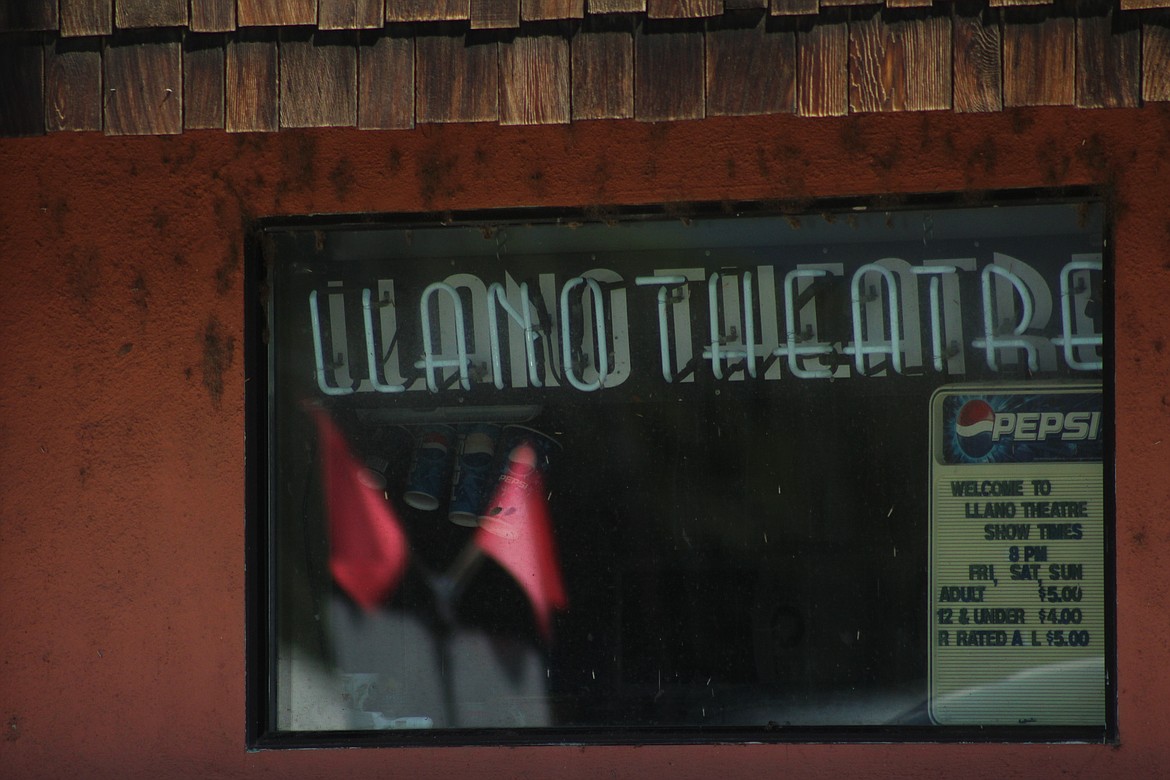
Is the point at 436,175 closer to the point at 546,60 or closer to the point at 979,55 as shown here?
the point at 546,60

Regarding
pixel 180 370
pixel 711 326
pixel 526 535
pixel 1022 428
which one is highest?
pixel 711 326

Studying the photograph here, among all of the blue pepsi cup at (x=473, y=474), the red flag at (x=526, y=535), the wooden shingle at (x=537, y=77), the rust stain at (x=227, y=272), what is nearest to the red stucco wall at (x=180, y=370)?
the rust stain at (x=227, y=272)

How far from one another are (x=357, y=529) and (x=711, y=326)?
4.92 feet

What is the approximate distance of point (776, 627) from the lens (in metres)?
4.30

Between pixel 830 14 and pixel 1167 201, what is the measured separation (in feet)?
5.05

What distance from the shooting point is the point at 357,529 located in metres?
4.46

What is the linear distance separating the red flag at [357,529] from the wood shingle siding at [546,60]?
1402 mm

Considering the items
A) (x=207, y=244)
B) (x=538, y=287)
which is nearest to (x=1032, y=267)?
(x=538, y=287)

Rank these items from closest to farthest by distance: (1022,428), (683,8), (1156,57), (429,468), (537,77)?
1. (1156,57)
2. (683,8)
3. (537,77)
4. (1022,428)
5. (429,468)

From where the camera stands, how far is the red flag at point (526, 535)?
4379mm

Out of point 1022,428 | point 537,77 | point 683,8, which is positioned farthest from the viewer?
point 1022,428

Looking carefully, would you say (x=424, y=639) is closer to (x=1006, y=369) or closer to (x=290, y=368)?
(x=290, y=368)

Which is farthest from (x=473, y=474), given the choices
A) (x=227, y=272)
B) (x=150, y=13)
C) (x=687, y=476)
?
(x=150, y=13)

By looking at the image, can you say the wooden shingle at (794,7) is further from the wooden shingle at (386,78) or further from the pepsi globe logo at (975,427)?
the pepsi globe logo at (975,427)
